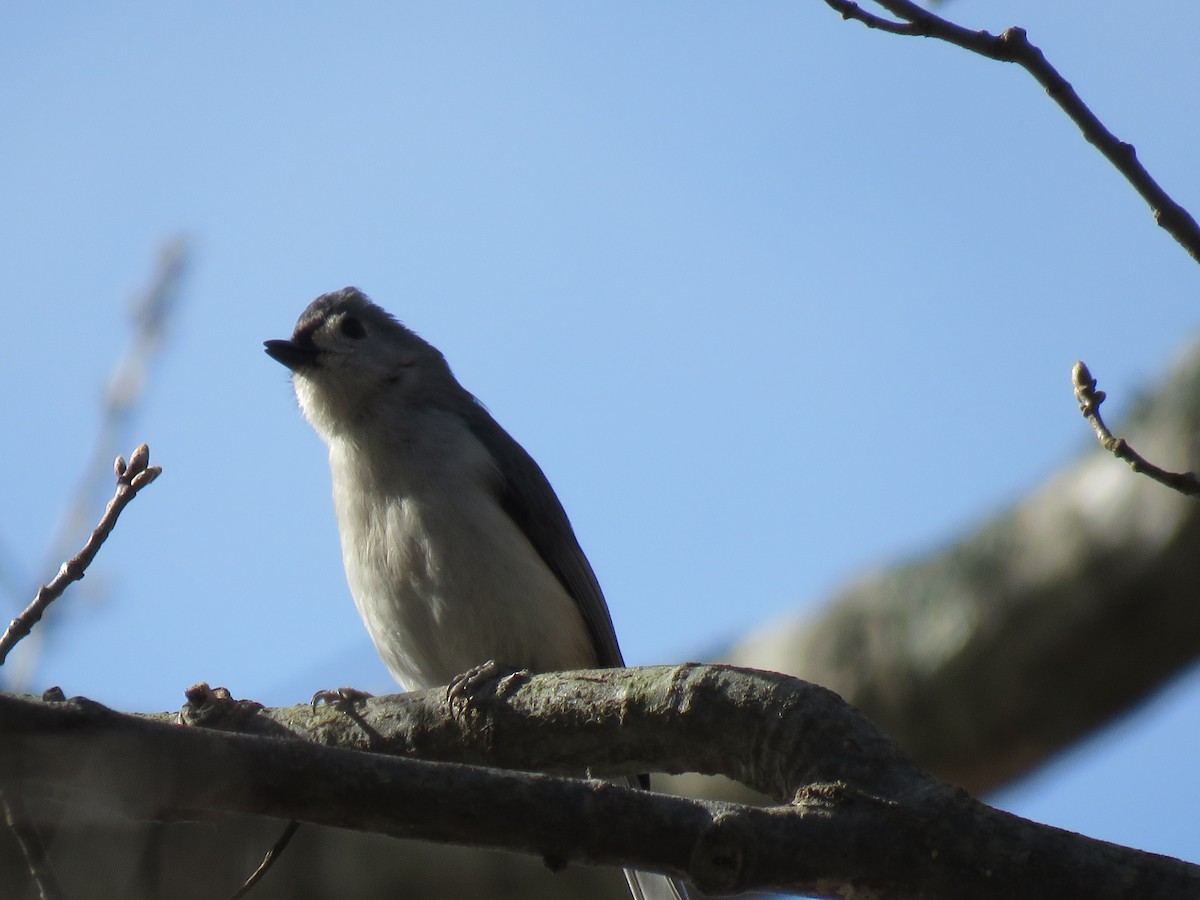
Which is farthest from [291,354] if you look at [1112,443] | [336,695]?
[1112,443]

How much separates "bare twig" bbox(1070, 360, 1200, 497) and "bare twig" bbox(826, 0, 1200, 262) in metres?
0.47

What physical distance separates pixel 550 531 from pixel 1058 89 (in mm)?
3385

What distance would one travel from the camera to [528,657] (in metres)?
5.08

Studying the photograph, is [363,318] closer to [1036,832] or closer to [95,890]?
[95,890]

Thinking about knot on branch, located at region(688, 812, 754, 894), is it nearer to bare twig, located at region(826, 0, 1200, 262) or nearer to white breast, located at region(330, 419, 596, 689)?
bare twig, located at region(826, 0, 1200, 262)

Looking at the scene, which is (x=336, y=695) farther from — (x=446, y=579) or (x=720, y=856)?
(x=720, y=856)

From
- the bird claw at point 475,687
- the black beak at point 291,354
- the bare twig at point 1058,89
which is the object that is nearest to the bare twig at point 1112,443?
the bare twig at point 1058,89

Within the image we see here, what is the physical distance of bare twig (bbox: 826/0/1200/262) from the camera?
2.51 m

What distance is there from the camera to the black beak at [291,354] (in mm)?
6180

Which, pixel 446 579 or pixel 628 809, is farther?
pixel 446 579

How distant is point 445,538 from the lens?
5027 mm

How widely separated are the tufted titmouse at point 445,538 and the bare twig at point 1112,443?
2.37m

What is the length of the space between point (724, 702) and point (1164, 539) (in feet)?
9.80

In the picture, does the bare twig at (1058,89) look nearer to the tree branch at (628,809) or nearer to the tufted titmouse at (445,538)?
the tree branch at (628,809)
